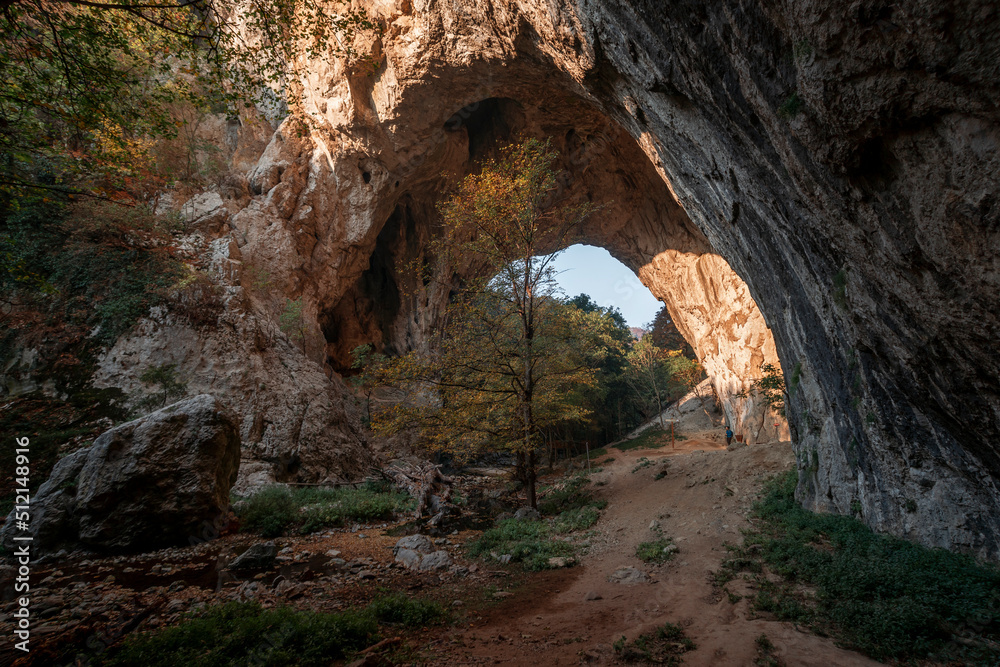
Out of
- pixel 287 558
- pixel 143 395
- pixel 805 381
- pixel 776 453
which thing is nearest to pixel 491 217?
pixel 805 381

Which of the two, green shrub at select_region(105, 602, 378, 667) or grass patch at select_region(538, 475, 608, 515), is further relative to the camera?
grass patch at select_region(538, 475, 608, 515)

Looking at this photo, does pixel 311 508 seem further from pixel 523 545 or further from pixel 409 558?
pixel 523 545

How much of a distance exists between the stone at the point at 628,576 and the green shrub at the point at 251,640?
3.69 m

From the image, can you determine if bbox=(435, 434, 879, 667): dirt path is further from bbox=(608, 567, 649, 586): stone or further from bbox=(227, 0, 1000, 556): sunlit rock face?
bbox=(227, 0, 1000, 556): sunlit rock face

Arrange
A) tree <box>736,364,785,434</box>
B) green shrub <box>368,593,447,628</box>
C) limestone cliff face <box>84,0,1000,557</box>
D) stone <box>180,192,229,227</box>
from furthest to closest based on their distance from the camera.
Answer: stone <box>180,192,229,227</box> < tree <box>736,364,785,434</box> < green shrub <box>368,593,447,628</box> < limestone cliff face <box>84,0,1000,557</box>

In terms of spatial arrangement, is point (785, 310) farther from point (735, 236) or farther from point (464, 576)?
point (464, 576)

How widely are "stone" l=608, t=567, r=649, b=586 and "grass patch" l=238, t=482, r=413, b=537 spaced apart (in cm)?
663

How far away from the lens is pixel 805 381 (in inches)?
298

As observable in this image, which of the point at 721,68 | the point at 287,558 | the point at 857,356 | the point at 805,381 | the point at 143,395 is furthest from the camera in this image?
the point at 143,395

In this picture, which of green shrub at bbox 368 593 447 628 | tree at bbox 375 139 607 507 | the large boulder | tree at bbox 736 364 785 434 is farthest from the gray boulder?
tree at bbox 736 364 785 434

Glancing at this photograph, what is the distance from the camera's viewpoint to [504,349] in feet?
34.0

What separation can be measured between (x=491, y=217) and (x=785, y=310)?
7060 millimetres

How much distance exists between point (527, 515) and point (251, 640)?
710 cm

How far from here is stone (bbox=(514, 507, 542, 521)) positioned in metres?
9.54
